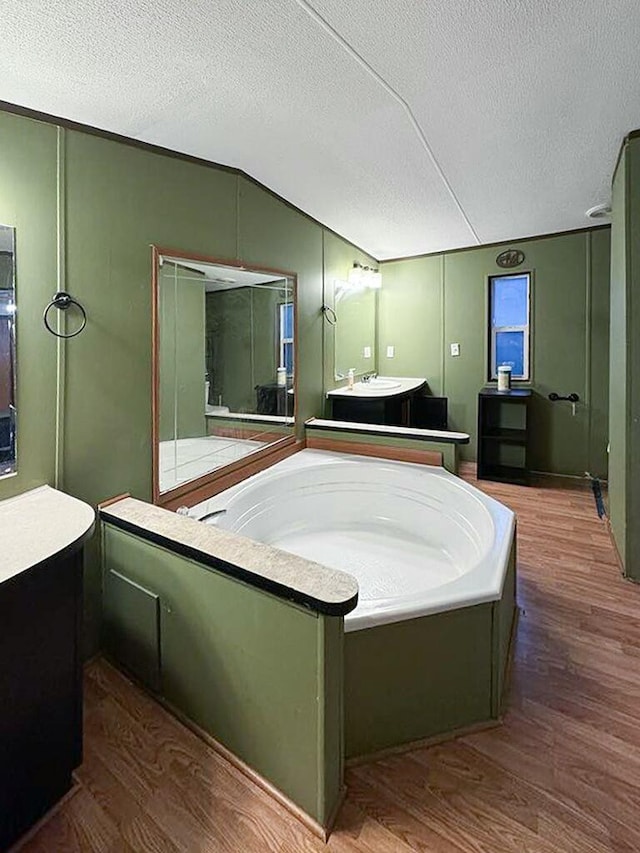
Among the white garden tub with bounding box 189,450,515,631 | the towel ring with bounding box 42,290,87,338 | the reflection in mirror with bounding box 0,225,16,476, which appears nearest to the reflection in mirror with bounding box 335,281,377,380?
the white garden tub with bounding box 189,450,515,631

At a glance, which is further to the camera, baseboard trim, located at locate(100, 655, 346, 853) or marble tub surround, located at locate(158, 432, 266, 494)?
marble tub surround, located at locate(158, 432, 266, 494)

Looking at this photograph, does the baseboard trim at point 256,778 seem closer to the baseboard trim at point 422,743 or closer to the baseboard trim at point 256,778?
the baseboard trim at point 256,778

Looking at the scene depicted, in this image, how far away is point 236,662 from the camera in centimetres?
136

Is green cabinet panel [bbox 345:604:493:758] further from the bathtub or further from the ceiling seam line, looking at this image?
the ceiling seam line

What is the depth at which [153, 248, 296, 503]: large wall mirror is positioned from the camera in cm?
216

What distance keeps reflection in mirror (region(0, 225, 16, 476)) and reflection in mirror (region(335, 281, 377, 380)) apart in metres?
2.70

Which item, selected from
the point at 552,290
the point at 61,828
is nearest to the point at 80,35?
the point at 61,828

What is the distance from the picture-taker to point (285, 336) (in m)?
3.20

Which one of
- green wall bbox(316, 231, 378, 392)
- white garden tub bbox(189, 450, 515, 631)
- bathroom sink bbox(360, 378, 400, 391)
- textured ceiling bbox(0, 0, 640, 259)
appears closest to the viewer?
textured ceiling bbox(0, 0, 640, 259)

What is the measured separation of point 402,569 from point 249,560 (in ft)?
4.69

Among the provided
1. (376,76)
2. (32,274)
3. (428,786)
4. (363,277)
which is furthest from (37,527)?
(363,277)

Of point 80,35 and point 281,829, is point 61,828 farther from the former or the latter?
point 80,35

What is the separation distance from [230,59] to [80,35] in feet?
1.57

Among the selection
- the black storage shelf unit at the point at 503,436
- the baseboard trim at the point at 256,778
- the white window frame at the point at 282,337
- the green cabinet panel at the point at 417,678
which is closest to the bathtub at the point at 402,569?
the green cabinet panel at the point at 417,678
